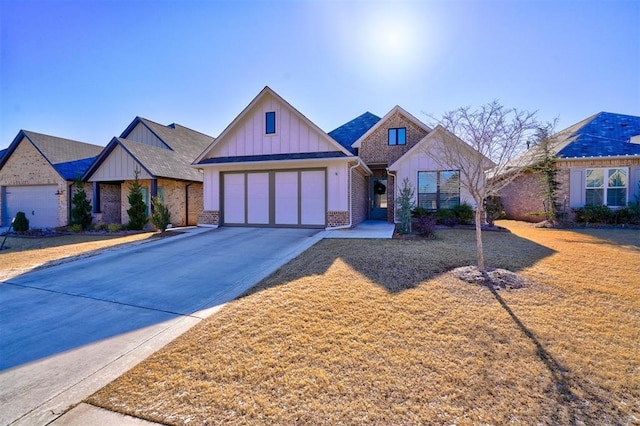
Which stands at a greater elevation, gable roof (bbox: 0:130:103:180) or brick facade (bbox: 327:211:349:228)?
gable roof (bbox: 0:130:103:180)

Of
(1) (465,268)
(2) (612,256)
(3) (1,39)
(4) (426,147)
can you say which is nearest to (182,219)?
(3) (1,39)

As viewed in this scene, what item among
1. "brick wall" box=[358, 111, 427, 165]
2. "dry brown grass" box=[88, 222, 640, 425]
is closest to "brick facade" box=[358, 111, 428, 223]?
"brick wall" box=[358, 111, 427, 165]

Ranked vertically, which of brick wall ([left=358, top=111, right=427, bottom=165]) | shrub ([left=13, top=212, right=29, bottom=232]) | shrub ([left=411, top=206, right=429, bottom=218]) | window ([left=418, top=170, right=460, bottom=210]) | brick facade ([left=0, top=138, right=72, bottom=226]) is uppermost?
brick wall ([left=358, top=111, right=427, bottom=165])

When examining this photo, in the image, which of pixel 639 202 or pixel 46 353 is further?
pixel 639 202

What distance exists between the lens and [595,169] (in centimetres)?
1474

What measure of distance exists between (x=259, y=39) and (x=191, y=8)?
2.48 meters

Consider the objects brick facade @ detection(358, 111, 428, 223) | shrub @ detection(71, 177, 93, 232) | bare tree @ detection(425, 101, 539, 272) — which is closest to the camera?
bare tree @ detection(425, 101, 539, 272)

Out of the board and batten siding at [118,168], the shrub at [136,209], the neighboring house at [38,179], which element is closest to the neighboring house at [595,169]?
the shrub at [136,209]

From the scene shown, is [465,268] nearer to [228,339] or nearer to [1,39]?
[228,339]

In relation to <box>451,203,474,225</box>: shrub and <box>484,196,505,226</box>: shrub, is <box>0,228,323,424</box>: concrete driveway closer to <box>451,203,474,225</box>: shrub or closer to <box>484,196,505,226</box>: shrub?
<box>451,203,474,225</box>: shrub

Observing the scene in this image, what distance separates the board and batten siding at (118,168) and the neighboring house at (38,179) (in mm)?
2596

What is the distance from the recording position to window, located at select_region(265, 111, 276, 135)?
44.7ft

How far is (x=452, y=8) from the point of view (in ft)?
30.0

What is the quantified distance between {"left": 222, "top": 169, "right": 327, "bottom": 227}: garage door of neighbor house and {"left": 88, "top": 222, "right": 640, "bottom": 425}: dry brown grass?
297 inches
